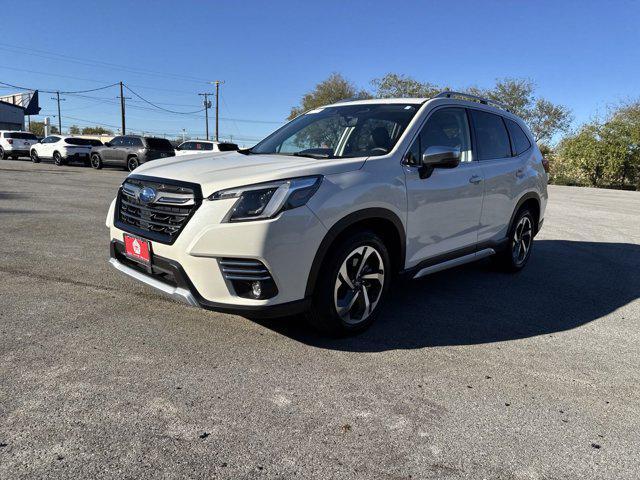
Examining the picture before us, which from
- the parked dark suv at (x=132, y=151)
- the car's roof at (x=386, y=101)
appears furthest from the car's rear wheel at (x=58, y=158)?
the car's roof at (x=386, y=101)

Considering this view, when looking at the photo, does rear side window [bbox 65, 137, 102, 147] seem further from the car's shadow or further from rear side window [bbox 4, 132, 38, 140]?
the car's shadow

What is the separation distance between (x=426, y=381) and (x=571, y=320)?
2027 millimetres

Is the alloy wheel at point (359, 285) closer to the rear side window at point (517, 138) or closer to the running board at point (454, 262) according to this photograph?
the running board at point (454, 262)

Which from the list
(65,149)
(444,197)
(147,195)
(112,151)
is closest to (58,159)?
(65,149)

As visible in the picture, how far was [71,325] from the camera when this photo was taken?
356 cm

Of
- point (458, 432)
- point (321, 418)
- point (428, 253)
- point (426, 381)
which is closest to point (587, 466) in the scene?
point (458, 432)

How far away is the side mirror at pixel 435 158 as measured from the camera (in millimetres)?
3744

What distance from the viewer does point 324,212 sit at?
315 centimetres

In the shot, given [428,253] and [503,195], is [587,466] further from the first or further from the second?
[503,195]

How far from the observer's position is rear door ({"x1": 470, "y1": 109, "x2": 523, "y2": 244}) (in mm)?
4816

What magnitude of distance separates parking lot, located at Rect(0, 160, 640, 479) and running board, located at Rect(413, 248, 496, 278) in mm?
374

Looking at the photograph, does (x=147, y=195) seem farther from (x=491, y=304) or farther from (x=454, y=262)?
(x=491, y=304)

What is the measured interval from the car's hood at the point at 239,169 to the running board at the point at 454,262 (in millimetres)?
1208

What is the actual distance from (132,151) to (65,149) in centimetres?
469
